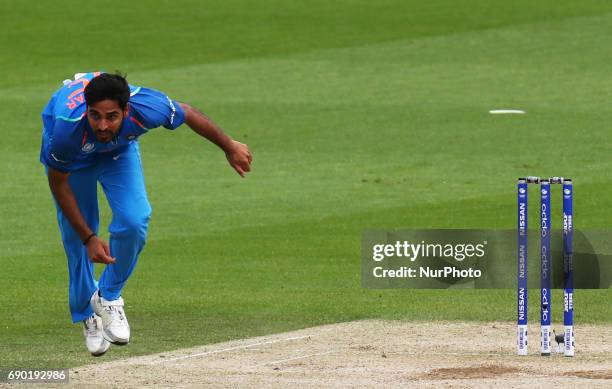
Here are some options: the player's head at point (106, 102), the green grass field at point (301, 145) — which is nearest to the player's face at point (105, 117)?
the player's head at point (106, 102)

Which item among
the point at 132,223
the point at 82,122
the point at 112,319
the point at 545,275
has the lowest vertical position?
the point at 112,319

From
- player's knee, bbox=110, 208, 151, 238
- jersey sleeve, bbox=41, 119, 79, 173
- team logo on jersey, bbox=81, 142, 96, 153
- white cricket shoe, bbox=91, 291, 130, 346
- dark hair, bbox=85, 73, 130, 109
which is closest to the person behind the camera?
dark hair, bbox=85, 73, 130, 109

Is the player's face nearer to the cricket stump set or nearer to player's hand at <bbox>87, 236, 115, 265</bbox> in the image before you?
player's hand at <bbox>87, 236, 115, 265</bbox>

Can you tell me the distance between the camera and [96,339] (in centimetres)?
1063

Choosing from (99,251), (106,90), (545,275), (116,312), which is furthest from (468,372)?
(106,90)

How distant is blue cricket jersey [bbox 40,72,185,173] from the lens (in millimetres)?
9547

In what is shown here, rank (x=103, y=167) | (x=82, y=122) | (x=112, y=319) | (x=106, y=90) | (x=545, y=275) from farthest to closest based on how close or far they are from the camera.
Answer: (x=545, y=275) → (x=112, y=319) → (x=103, y=167) → (x=82, y=122) → (x=106, y=90)

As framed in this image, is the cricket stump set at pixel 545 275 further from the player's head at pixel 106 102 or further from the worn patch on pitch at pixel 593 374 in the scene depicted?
the player's head at pixel 106 102

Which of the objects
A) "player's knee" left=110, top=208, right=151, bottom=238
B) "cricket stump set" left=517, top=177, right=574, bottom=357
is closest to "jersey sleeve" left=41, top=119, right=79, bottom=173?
"player's knee" left=110, top=208, right=151, bottom=238

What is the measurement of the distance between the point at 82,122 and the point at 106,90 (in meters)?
0.37

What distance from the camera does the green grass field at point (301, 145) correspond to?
14.1 m

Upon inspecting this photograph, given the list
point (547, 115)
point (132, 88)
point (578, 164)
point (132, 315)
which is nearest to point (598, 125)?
point (547, 115)

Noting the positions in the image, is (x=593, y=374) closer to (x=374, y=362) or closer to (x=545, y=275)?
(x=545, y=275)

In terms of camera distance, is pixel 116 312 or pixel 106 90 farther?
pixel 116 312
